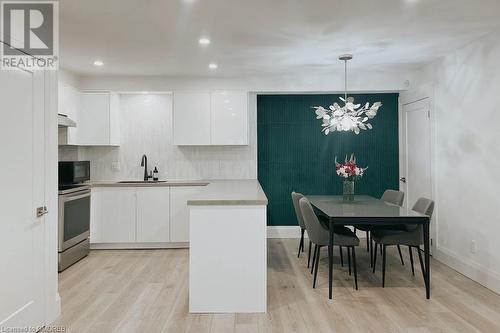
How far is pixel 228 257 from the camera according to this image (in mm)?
2818

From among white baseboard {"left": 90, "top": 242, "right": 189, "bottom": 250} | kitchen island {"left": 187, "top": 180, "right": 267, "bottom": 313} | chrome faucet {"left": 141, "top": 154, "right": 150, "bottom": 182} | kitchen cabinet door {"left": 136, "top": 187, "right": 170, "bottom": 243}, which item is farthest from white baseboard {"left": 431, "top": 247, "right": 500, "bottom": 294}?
chrome faucet {"left": 141, "top": 154, "right": 150, "bottom": 182}

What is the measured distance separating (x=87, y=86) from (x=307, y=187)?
12.0 feet

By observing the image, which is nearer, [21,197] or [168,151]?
[21,197]

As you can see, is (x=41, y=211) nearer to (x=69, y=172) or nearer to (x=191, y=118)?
(x=69, y=172)

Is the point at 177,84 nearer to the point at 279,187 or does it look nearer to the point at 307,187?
the point at 279,187

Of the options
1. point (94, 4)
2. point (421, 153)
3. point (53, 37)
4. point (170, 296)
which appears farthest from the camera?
point (421, 153)

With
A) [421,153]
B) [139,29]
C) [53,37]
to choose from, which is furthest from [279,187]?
[53,37]

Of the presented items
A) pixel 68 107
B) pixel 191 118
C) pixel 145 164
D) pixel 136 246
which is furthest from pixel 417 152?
pixel 68 107

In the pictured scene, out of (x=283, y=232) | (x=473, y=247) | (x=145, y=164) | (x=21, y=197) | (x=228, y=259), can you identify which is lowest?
(x=283, y=232)

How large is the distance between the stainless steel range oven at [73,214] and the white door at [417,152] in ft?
14.8

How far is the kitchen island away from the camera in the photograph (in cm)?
282

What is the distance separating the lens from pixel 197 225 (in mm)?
2812

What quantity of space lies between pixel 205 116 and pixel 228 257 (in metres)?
2.73

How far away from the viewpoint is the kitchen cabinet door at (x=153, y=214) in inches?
190
